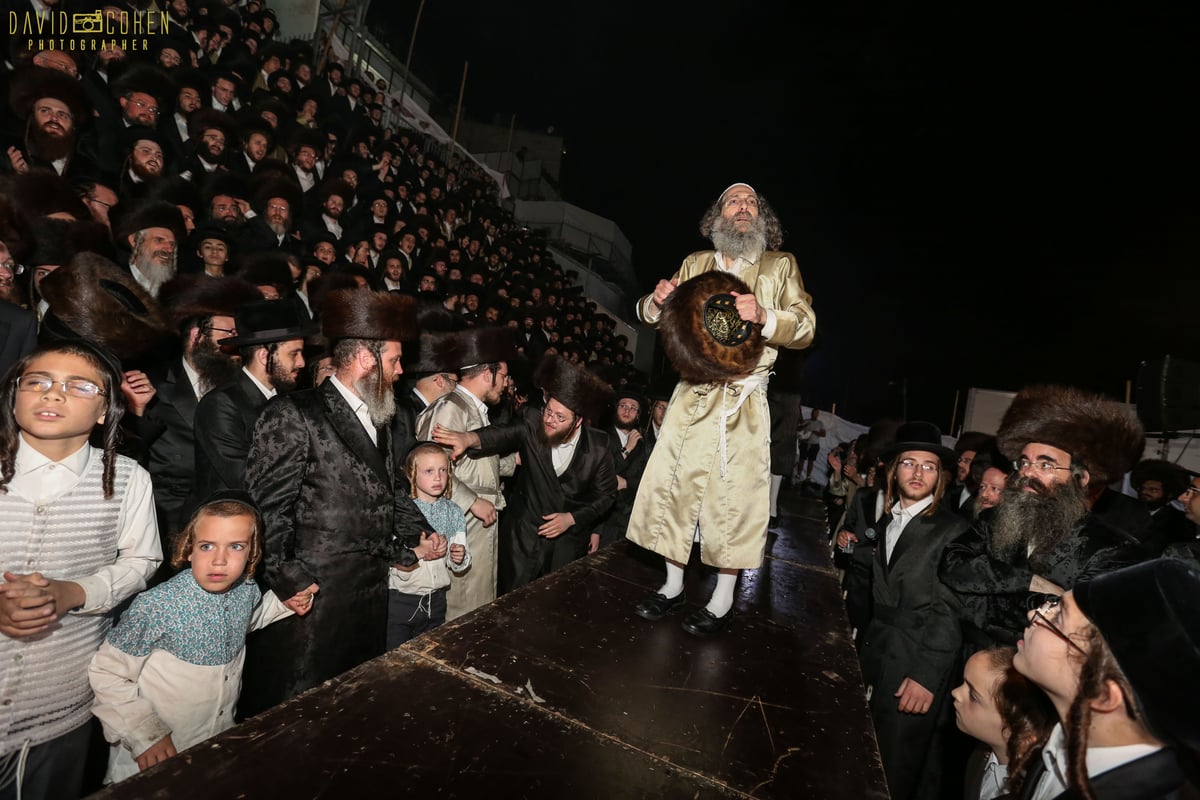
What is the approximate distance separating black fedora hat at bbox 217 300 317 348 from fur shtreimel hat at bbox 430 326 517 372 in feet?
4.81

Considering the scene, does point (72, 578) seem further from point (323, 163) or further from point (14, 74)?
point (323, 163)

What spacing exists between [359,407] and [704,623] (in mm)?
2144

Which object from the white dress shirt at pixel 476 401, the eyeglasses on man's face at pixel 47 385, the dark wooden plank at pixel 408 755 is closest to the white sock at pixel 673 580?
the dark wooden plank at pixel 408 755

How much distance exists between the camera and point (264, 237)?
6.07 meters

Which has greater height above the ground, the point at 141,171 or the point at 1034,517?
the point at 141,171

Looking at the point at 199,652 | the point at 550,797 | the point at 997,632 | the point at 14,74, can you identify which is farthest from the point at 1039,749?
the point at 14,74

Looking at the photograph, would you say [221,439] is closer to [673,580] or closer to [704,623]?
[673,580]

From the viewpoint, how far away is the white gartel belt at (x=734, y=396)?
2824mm

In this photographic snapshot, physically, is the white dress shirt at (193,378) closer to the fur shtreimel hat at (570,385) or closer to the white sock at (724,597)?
the fur shtreimel hat at (570,385)

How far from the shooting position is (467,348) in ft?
15.2

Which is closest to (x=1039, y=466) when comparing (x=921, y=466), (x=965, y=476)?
(x=921, y=466)

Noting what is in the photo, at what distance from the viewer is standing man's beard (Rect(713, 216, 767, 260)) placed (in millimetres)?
2932

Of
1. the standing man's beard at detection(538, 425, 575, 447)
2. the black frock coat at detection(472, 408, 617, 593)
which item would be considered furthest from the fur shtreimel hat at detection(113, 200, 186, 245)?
the standing man's beard at detection(538, 425, 575, 447)

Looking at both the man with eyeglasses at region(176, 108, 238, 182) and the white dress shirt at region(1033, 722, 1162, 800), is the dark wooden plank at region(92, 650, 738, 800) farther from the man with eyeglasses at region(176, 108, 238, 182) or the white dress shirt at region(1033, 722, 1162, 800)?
the man with eyeglasses at region(176, 108, 238, 182)
